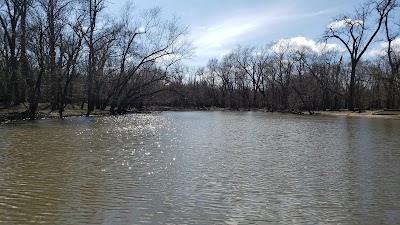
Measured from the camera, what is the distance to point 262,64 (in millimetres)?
76188

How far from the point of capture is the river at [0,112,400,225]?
6031mm

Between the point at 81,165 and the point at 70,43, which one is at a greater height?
the point at 70,43

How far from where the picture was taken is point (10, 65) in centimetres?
3569

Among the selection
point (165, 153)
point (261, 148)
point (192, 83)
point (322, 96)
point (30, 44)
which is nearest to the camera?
point (165, 153)

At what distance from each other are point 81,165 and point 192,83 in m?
90.1

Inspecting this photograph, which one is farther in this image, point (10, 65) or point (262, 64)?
point (262, 64)

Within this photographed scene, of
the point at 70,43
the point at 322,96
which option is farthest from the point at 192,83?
the point at 70,43

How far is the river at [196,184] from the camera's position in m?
6.03

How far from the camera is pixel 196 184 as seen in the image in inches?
322

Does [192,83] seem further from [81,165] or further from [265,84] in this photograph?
[81,165]

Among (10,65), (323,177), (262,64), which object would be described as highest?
(262,64)

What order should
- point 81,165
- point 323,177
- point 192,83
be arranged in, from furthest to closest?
point 192,83 < point 81,165 < point 323,177

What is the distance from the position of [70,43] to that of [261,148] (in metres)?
26.9

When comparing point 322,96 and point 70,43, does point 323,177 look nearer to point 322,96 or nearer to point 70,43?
point 70,43
